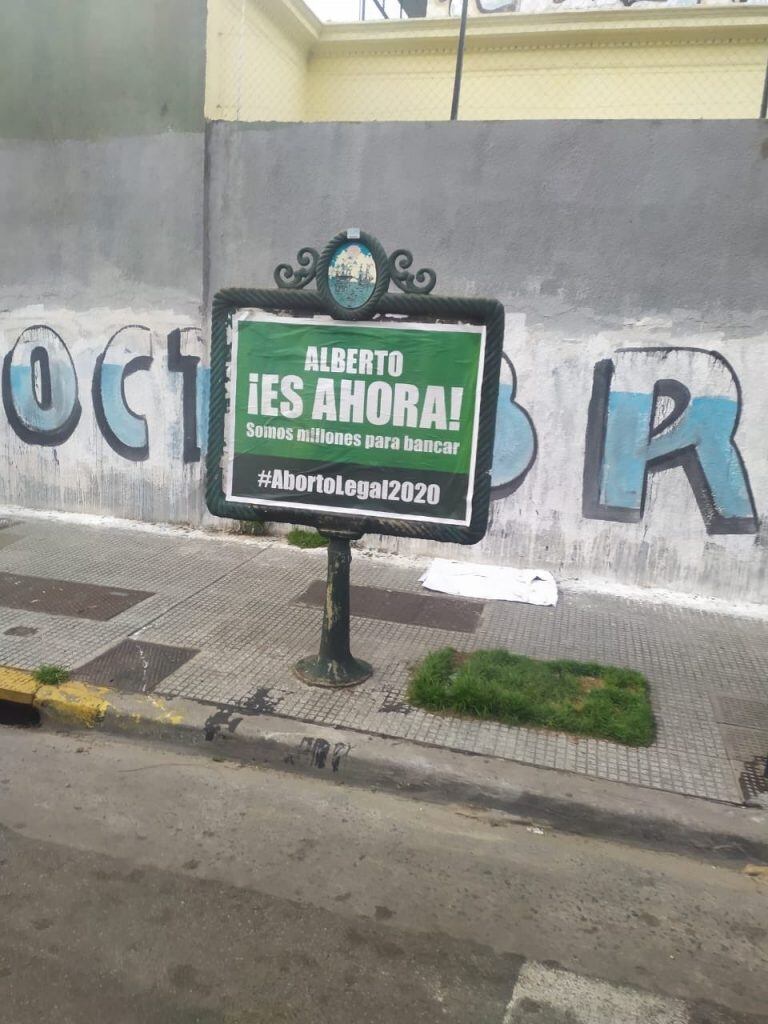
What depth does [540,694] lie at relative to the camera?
482 cm

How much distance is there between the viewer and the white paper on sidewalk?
6.73m

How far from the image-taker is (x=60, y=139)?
8.02 m

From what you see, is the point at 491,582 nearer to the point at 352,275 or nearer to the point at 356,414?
the point at 356,414

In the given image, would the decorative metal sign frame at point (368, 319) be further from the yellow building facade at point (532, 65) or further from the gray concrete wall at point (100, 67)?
the yellow building facade at point (532, 65)

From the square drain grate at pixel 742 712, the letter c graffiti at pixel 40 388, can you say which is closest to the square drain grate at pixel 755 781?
the square drain grate at pixel 742 712

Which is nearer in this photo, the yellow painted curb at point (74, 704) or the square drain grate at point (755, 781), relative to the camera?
the square drain grate at point (755, 781)

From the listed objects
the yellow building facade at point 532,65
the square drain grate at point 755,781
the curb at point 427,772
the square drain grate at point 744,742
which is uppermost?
the yellow building facade at point 532,65

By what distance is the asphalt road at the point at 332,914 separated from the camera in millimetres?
2754

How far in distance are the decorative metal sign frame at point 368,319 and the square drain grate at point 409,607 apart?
5.17 feet

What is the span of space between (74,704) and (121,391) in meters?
4.32

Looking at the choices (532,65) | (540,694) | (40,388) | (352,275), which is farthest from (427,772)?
(532,65)

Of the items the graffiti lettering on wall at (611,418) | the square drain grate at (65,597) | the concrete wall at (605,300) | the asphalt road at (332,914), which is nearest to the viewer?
the asphalt road at (332,914)

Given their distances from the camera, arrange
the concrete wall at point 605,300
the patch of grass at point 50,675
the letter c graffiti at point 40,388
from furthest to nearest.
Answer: the letter c graffiti at point 40,388
the concrete wall at point 605,300
the patch of grass at point 50,675

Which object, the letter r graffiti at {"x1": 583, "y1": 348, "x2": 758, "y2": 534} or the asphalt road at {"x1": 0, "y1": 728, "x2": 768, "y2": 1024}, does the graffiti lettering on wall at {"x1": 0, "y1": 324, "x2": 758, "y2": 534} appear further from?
the asphalt road at {"x1": 0, "y1": 728, "x2": 768, "y2": 1024}
